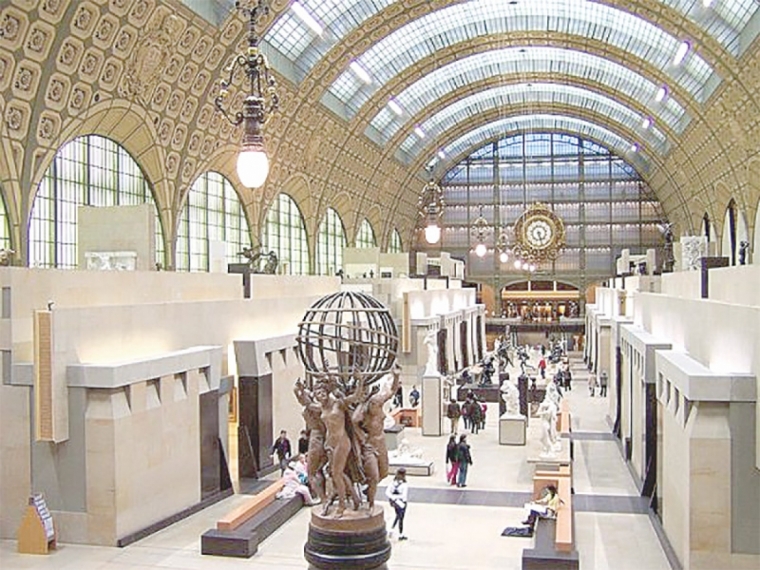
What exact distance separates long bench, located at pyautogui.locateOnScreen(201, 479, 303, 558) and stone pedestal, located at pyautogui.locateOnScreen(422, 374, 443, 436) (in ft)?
29.2

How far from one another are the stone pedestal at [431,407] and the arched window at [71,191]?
10.3 meters

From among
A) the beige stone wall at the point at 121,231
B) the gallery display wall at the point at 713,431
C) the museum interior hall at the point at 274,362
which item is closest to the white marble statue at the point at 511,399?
the museum interior hall at the point at 274,362

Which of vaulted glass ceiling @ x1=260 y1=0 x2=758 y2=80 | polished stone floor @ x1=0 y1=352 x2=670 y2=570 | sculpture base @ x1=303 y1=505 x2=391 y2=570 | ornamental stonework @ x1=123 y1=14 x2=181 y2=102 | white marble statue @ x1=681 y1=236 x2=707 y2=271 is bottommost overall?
polished stone floor @ x1=0 y1=352 x2=670 y2=570

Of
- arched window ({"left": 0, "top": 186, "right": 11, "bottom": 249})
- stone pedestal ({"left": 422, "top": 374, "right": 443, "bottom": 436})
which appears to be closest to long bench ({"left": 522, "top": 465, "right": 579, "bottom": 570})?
stone pedestal ({"left": 422, "top": 374, "right": 443, "bottom": 436})

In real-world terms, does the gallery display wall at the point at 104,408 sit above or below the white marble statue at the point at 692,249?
below

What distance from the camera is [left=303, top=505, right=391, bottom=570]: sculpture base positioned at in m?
8.24

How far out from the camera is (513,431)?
23.9m

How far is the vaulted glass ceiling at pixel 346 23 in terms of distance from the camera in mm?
31719

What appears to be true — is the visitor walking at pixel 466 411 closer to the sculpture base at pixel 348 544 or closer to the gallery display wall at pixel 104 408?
the gallery display wall at pixel 104 408

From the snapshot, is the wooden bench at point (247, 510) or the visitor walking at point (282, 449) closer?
the wooden bench at point (247, 510)

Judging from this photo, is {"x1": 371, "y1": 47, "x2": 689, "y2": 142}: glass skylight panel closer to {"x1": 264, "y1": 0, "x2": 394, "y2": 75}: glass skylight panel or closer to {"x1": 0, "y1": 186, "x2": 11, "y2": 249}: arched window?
{"x1": 264, "y1": 0, "x2": 394, "y2": 75}: glass skylight panel

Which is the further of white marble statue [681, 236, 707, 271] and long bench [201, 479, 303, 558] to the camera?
white marble statue [681, 236, 707, 271]

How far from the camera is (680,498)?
13.3 meters

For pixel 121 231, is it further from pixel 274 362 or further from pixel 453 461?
pixel 453 461
